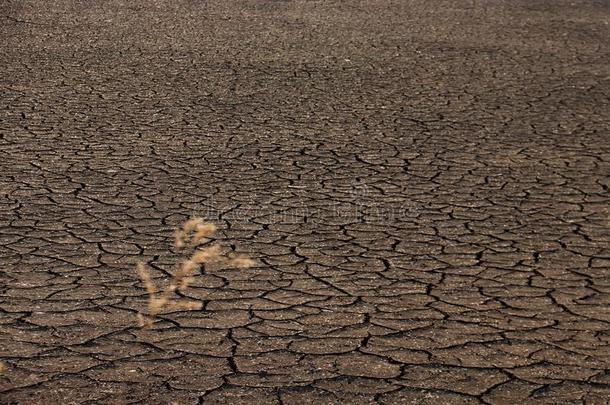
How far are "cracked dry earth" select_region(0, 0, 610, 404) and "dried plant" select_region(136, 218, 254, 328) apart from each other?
0.05 metres

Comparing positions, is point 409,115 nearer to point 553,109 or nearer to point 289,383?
point 553,109

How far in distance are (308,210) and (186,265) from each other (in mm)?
908

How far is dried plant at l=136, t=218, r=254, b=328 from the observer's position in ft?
13.6

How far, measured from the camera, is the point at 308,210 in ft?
17.5

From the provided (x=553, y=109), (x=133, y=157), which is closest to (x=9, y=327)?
(x=133, y=157)

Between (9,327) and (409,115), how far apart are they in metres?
3.81

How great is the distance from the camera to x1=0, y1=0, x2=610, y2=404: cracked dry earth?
3.68 metres

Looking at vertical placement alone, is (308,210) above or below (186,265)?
above

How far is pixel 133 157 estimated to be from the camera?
6109 millimetres

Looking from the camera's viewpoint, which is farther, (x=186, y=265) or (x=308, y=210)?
(x=308, y=210)

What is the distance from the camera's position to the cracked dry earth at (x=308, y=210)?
3678mm

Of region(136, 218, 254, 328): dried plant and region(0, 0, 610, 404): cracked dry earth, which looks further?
region(136, 218, 254, 328): dried plant

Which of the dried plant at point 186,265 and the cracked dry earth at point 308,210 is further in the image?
the dried plant at point 186,265

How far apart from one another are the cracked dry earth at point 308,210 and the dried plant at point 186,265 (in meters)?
0.05
